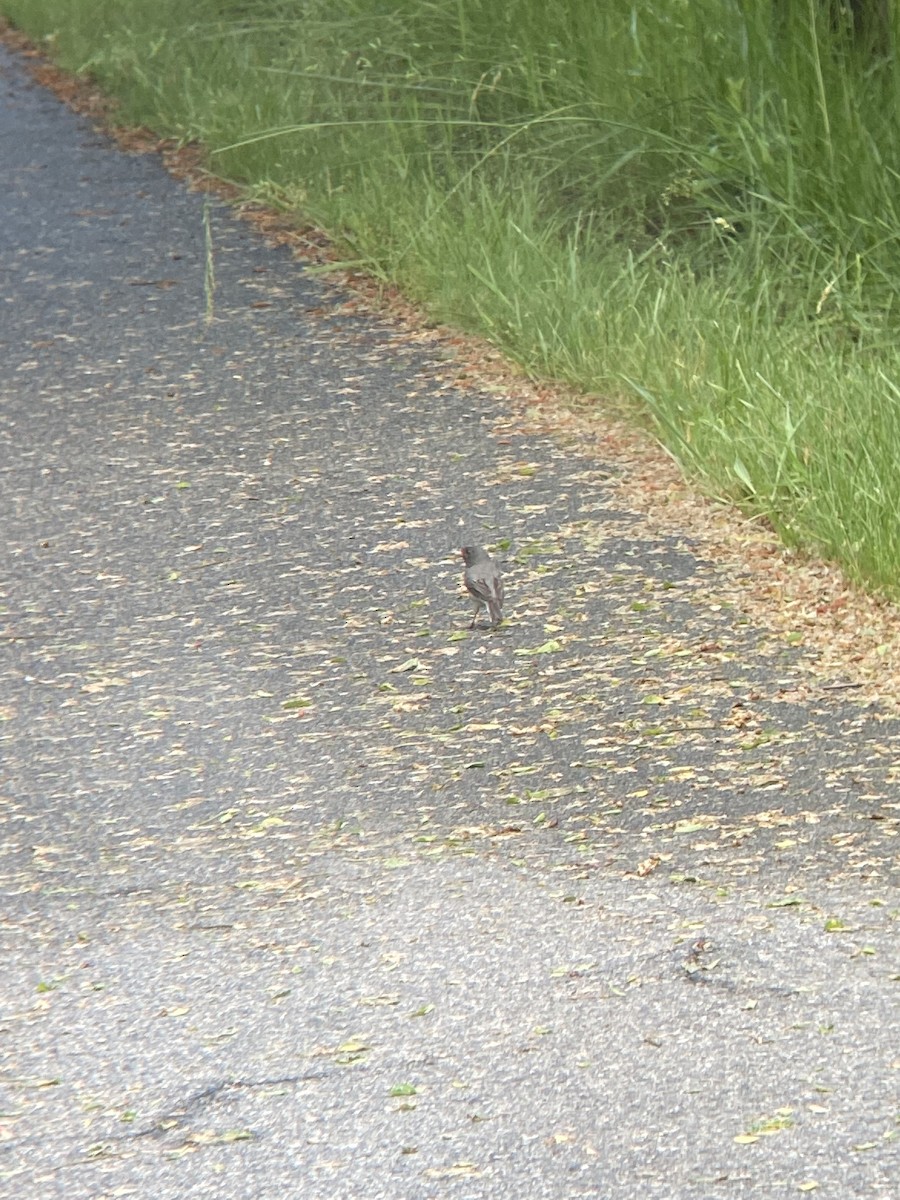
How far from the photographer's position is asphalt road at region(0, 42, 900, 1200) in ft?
8.68

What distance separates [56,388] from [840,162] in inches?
102

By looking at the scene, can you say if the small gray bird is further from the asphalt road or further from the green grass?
the green grass

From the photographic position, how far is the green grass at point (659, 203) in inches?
195

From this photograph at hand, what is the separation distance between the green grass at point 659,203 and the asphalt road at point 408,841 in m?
0.36

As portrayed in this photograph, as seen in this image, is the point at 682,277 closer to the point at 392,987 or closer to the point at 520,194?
the point at 520,194

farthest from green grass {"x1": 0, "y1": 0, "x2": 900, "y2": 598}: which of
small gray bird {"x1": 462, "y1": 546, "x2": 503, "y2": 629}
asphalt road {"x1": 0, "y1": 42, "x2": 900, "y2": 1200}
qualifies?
small gray bird {"x1": 462, "y1": 546, "x2": 503, "y2": 629}

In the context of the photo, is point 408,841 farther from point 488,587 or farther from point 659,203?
point 659,203

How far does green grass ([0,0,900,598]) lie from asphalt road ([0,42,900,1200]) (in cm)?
36

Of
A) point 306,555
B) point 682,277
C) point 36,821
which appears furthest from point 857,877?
point 682,277

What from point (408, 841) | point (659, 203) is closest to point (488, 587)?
point (408, 841)

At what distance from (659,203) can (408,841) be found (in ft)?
12.2

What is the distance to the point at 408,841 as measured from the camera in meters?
3.49

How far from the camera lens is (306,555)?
195 inches

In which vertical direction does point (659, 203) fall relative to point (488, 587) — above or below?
below
